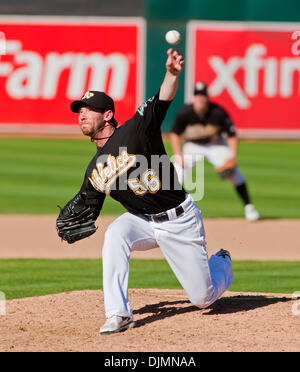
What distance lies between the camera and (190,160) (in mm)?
11352

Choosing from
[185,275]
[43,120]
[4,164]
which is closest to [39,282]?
[185,275]

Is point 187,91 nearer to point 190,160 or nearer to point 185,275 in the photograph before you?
point 190,160

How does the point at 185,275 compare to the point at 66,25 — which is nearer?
the point at 185,275

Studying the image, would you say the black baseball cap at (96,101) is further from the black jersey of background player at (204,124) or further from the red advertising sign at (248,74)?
the red advertising sign at (248,74)

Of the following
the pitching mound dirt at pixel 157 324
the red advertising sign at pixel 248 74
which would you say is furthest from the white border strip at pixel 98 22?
the pitching mound dirt at pixel 157 324

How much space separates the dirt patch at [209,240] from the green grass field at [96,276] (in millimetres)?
347

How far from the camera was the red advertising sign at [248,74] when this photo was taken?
1864cm

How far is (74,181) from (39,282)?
6.41 meters

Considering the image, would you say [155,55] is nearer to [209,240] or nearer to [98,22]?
[98,22]

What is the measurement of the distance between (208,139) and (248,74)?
24.8 feet

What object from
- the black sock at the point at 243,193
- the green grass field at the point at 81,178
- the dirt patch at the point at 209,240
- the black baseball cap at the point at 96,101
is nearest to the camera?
the black baseball cap at the point at 96,101

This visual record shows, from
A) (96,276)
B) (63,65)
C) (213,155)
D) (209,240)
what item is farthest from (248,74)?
(96,276)

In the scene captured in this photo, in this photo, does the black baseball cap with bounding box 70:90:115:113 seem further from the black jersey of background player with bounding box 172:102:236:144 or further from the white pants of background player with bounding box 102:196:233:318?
the black jersey of background player with bounding box 172:102:236:144

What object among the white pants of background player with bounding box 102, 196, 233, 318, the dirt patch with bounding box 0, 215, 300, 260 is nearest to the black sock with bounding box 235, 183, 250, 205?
the dirt patch with bounding box 0, 215, 300, 260
